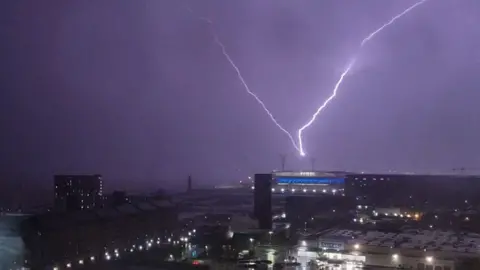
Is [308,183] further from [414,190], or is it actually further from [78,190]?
[78,190]

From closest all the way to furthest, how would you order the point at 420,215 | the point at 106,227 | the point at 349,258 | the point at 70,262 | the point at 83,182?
1. the point at 349,258
2. the point at 70,262
3. the point at 106,227
4. the point at 420,215
5. the point at 83,182

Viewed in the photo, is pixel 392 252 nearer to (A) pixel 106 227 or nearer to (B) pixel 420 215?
(A) pixel 106 227

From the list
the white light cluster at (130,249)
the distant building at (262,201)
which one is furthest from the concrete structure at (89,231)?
the distant building at (262,201)

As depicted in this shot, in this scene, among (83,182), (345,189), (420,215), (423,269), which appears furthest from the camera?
(345,189)

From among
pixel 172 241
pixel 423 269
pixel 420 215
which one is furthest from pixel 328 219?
pixel 423 269

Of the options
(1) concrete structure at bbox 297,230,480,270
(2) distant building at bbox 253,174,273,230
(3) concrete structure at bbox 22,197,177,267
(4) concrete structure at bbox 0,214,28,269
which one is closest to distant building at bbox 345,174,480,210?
(2) distant building at bbox 253,174,273,230

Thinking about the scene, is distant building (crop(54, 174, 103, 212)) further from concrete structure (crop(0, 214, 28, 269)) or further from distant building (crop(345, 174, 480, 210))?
distant building (crop(345, 174, 480, 210))

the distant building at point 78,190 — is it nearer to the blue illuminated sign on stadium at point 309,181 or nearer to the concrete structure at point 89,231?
the concrete structure at point 89,231
